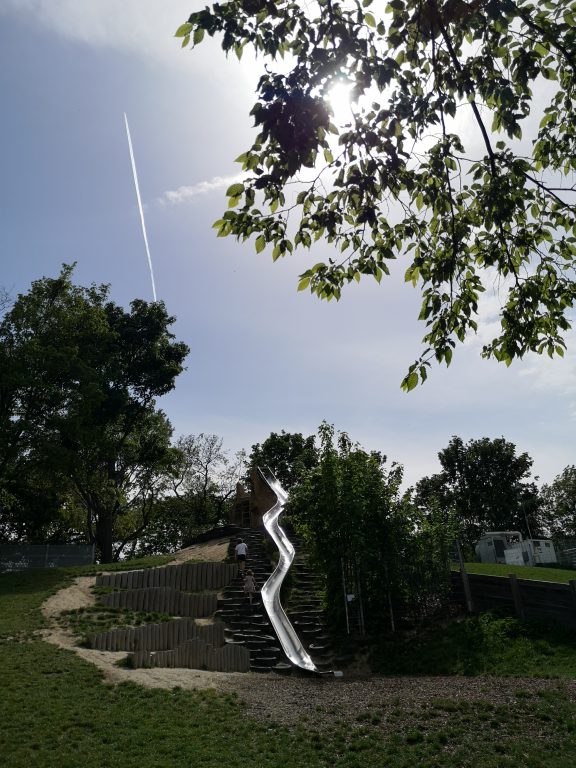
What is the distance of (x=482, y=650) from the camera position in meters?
12.3

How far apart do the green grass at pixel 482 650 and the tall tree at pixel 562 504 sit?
5043 cm

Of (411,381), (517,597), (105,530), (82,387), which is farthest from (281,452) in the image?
(411,381)

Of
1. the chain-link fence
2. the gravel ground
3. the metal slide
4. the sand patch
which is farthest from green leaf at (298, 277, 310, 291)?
the chain-link fence

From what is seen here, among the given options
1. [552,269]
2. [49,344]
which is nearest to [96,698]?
[552,269]

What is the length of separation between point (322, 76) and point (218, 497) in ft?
141

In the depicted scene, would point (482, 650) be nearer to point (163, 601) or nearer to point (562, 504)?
point (163, 601)

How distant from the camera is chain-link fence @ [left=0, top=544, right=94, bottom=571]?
23.4 m

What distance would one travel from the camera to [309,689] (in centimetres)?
1084

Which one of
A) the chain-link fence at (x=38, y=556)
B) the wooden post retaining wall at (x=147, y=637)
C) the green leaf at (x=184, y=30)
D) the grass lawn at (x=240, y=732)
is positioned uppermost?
the green leaf at (x=184, y=30)

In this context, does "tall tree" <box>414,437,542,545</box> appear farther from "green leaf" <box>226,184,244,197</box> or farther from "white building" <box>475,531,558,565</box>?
"green leaf" <box>226,184,244,197</box>

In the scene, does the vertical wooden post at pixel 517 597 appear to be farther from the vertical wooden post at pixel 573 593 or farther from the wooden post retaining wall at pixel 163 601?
the wooden post retaining wall at pixel 163 601

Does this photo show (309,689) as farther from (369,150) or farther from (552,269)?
(369,150)

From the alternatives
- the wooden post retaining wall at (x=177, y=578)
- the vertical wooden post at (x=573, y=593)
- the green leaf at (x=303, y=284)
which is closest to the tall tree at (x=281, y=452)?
the wooden post retaining wall at (x=177, y=578)

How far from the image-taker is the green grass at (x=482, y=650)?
1101cm
